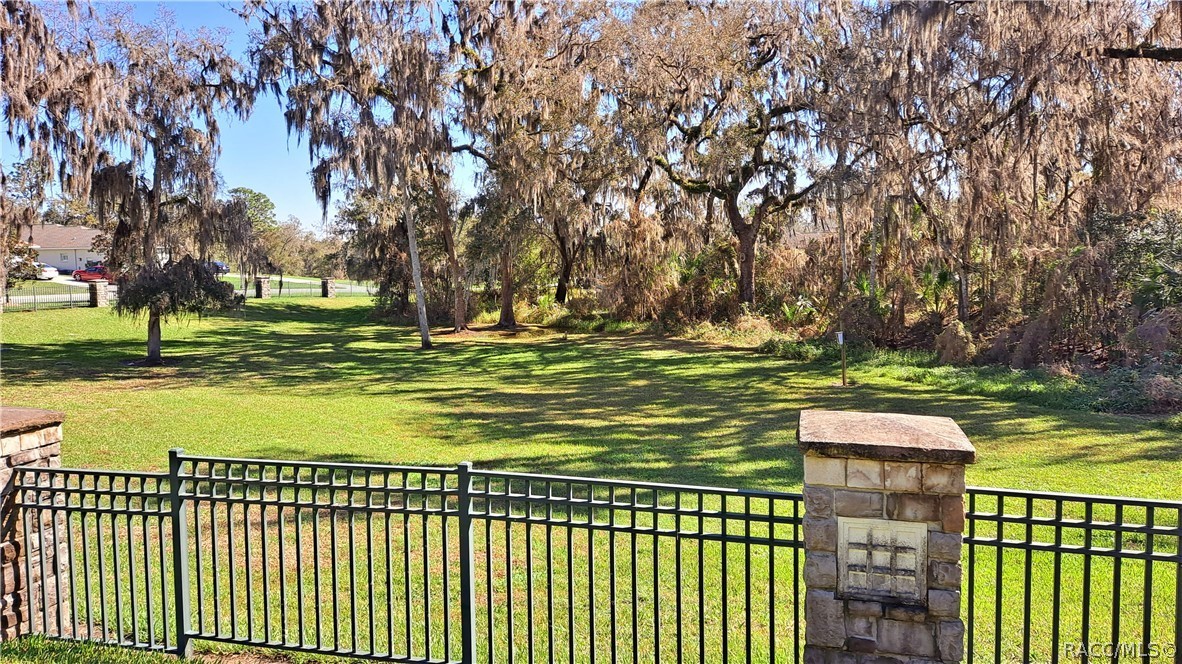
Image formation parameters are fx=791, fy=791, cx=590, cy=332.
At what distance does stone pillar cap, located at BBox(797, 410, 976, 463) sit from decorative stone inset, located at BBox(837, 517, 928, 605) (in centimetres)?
28

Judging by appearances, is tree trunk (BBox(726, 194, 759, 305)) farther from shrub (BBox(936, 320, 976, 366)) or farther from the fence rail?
the fence rail

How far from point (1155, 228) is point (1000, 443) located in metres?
6.51

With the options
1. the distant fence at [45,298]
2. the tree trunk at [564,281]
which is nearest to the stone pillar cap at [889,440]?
the tree trunk at [564,281]

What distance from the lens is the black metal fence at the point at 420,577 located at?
3.63 meters

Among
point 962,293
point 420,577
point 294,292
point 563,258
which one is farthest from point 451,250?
point 294,292

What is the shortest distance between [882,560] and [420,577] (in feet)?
11.7

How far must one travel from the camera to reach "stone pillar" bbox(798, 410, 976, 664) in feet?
9.68

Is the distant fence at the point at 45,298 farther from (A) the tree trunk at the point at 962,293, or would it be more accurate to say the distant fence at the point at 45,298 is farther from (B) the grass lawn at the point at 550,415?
(A) the tree trunk at the point at 962,293

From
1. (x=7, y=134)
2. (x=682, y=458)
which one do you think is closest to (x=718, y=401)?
(x=682, y=458)

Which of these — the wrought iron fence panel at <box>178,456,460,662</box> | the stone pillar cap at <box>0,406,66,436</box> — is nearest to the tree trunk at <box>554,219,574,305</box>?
the wrought iron fence panel at <box>178,456,460,662</box>

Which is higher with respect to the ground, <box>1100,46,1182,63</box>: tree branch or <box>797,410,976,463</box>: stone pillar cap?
<box>1100,46,1182,63</box>: tree branch

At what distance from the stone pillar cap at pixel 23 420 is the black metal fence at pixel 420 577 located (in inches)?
10.3

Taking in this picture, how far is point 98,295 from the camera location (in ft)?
85.9

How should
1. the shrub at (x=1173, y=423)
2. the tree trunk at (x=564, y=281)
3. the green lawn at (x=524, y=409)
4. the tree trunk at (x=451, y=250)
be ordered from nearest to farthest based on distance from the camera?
the green lawn at (x=524, y=409)
the shrub at (x=1173, y=423)
the tree trunk at (x=451, y=250)
the tree trunk at (x=564, y=281)
